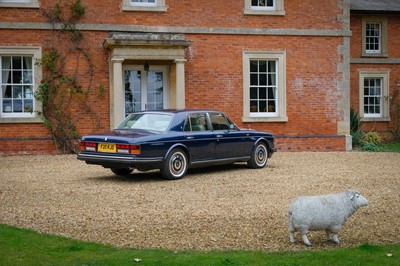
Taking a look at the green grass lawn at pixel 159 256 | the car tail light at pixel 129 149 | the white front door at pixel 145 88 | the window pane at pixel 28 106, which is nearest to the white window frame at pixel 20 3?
the window pane at pixel 28 106

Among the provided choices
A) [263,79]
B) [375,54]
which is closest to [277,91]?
[263,79]

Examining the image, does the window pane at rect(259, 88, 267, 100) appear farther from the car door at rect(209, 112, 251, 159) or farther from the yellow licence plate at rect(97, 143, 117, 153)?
the yellow licence plate at rect(97, 143, 117, 153)

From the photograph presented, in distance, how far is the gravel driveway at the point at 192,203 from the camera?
7359 mm

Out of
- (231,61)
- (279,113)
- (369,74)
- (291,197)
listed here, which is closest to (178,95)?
(231,61)

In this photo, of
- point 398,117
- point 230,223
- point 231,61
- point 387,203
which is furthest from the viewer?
point 398,117

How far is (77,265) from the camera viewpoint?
19.4 feet

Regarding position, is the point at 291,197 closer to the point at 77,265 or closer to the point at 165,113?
the point at 165,113

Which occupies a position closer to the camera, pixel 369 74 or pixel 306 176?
pixel 306 176

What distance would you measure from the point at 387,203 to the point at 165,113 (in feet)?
16.6

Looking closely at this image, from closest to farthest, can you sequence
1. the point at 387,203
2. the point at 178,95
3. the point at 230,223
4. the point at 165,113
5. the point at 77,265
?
the point at 77,265, the point at 230,223, the point at 387,203, the point at 165,113, the point at 178,95

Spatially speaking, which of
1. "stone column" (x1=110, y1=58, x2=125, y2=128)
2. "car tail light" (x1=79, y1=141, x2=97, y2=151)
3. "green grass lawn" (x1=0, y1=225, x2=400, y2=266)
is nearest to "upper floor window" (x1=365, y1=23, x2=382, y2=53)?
"stone column" (x1=110, y1=58, x2=125, y2=128)

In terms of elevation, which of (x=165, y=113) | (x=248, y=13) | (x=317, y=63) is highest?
(x=248, y=13)

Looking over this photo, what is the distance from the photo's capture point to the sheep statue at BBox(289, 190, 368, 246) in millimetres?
6738

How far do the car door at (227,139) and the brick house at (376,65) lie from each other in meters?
14.3
